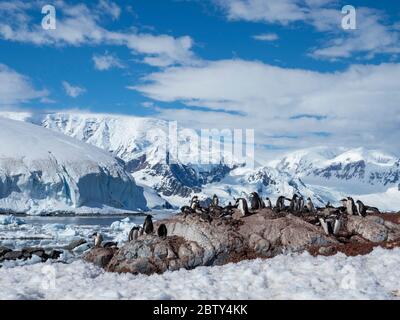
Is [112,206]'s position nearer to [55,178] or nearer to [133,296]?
[55,178]

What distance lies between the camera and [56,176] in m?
118

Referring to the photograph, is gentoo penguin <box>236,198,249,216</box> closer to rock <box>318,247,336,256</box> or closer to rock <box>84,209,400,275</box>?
rock <box>84,209,400,275</box>

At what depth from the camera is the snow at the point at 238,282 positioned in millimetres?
12484

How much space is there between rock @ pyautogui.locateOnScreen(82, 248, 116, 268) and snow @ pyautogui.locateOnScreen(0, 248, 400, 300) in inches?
82.2

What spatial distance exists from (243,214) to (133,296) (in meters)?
10.3

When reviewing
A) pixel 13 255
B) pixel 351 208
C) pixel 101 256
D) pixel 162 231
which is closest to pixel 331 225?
pixel 351 208

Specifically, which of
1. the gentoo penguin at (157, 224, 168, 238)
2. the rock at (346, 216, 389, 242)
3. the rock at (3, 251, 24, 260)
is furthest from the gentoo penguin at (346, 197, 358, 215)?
the rock at (3, 251, 24, 260)

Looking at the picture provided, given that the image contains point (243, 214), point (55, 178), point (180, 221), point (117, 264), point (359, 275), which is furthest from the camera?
point (55, 178)

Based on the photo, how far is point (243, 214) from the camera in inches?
870

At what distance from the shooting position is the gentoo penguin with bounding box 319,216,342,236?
2075 centimetres

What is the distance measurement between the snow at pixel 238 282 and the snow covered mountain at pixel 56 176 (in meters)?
101

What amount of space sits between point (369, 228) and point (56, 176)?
104 metres

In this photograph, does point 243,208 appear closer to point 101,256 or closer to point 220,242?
point 220,242
